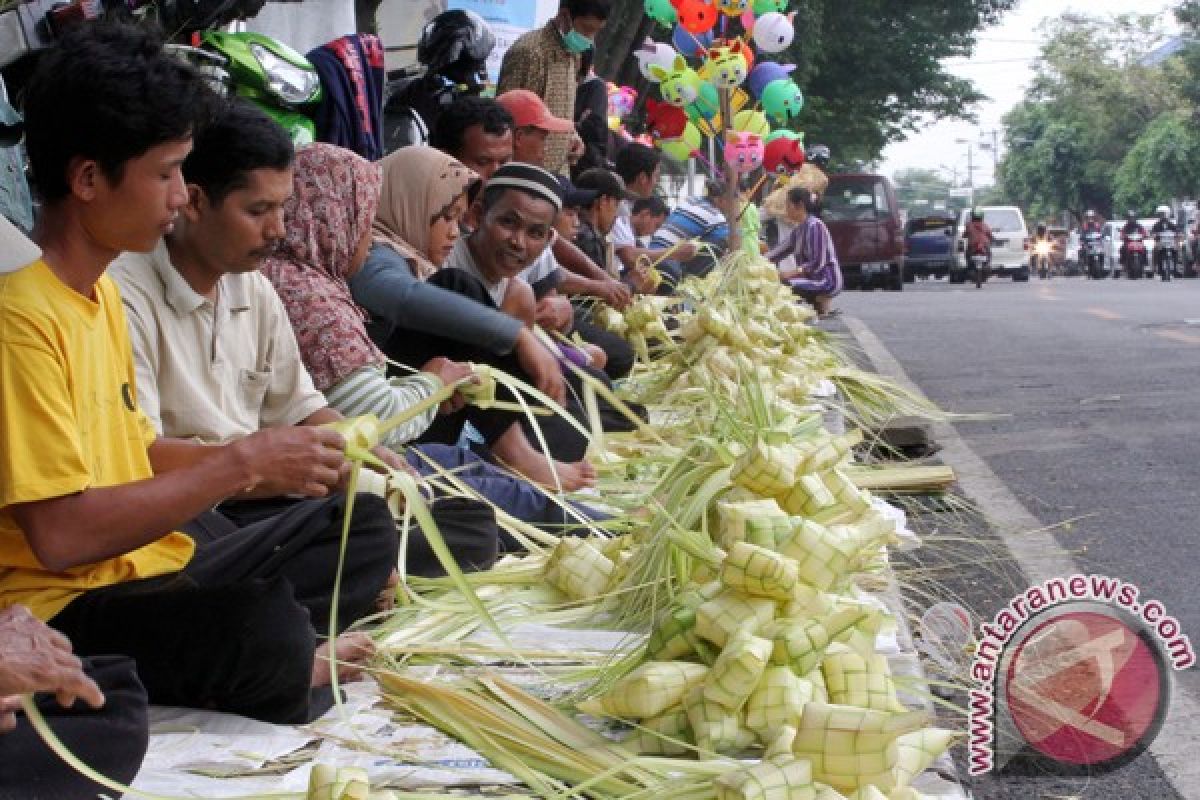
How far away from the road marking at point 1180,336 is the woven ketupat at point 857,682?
11.6 m

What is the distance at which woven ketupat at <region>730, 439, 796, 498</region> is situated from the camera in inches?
129

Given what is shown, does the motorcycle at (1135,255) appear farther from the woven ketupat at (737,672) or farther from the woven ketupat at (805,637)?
the woven ketupat at (737,672)

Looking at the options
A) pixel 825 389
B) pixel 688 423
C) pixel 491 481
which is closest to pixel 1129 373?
pixel 825 389

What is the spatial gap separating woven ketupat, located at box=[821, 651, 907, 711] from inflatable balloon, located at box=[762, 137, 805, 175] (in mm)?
9599

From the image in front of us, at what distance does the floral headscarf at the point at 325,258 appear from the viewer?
433 centimetres

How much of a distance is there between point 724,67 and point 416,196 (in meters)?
6.47

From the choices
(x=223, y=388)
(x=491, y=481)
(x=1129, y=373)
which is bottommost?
(x=1129, y=373)

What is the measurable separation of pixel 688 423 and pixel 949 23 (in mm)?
25614

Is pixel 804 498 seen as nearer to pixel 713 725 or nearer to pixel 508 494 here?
pixel 713 725

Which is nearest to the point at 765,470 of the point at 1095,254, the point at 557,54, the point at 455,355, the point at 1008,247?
the point at 455,355

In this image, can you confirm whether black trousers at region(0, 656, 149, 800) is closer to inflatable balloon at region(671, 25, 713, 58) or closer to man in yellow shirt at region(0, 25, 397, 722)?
man in yellow shirt at region(0, 25, 397, 722)

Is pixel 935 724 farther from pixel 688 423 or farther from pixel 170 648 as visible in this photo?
pixel 688 423

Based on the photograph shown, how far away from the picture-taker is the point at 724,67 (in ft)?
37.1

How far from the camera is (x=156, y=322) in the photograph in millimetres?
3531
